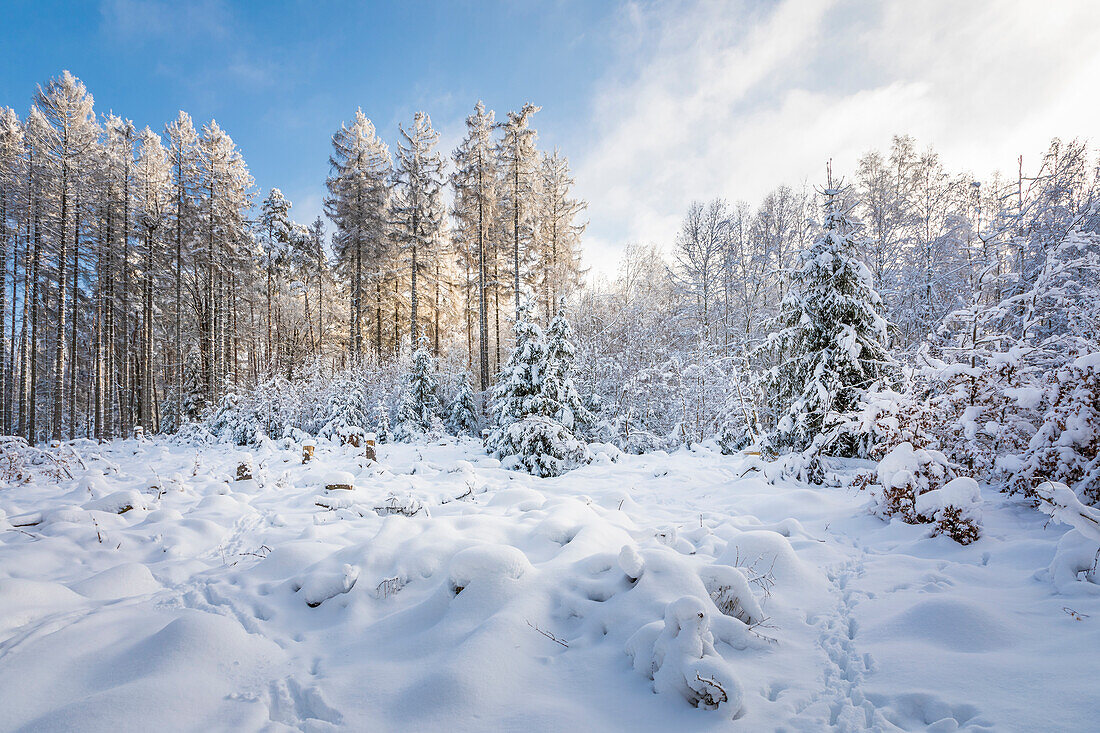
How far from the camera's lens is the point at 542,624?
2.32 metres

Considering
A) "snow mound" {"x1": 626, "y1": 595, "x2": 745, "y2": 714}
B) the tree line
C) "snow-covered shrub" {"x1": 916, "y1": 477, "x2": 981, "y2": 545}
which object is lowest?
"snow mound" {"x1": 626, "y1": 595, "x2": 745, "y2": 714}

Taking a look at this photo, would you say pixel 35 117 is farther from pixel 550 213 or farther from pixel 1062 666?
pixel 1062 666

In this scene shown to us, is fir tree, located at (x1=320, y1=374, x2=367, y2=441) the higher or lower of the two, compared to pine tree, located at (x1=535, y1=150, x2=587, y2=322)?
lower

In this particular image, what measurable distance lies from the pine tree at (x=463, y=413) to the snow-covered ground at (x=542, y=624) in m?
9.44

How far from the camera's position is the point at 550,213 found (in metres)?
19.7

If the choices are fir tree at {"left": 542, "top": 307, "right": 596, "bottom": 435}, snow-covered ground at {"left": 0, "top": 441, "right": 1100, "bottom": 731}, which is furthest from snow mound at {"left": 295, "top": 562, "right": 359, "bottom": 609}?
fir tree at {"left": 542, "top": 307, "right": 596, "bottom": 435}

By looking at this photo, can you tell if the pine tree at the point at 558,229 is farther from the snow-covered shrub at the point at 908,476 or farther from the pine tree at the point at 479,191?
the snow-covered shrub at the point at 908,476

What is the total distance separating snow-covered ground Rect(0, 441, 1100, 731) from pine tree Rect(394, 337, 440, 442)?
785 centimetres

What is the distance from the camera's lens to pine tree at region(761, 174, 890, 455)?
6215 millimetres

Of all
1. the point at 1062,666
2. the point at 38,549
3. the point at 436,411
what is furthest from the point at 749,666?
the point at 436,411

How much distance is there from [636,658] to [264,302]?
27417 millimetres

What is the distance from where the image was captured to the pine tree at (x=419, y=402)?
1211 cm

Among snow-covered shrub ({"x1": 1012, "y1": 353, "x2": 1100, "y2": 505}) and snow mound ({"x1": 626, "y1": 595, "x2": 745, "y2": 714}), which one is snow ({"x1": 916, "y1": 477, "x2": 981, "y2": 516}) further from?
snow mound ({"x1": 626, "y1": 595, "x2": 745, "y2": 714})

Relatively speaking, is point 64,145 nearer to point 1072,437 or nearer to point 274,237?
point 274,237
